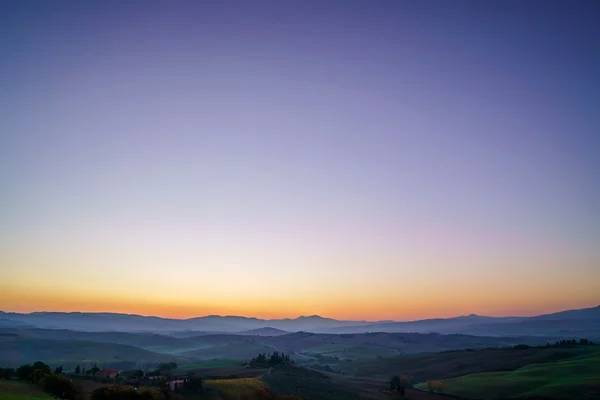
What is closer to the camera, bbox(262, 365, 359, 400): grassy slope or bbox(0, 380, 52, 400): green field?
bbox(0, 380, 52, 400): green field

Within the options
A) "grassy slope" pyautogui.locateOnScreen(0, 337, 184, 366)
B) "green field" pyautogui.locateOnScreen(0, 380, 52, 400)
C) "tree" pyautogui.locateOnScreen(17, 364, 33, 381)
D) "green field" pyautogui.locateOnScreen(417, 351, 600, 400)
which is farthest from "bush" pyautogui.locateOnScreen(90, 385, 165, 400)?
"grassy slope" pyautogui.locateOnScreen(0, 337, 184, 366)

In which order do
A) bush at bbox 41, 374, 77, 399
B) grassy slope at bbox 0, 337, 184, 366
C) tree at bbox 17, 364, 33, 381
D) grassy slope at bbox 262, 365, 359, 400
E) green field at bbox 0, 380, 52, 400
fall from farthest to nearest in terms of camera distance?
grassy slope at bbox 0, 337, 184, 366, grassy slope at bbox 262, 365, 359, 400, tree at bbox 17, 364, 33, 381, bush at bbox 41, 374, 77, 399, green field at bbox 0, 380, 52, 400

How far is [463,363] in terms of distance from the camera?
110 meters

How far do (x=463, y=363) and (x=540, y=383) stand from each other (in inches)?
1678

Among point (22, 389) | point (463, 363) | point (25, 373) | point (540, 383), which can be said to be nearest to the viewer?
point (22, 389)

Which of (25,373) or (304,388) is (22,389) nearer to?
(25,373)

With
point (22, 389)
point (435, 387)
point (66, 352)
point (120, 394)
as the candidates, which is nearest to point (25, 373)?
point (22, 389)

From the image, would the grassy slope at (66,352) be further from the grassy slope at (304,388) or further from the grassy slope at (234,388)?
the grassy slope at (234,388)

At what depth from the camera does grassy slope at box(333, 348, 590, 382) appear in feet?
326

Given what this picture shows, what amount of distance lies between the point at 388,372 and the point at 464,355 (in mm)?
21941

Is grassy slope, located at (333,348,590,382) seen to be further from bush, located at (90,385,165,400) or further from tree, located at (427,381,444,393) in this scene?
bush, located at (90,385,165,400)

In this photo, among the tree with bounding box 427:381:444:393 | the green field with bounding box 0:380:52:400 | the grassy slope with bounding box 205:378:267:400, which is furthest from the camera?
the tree with bounding box 427:381:444:393

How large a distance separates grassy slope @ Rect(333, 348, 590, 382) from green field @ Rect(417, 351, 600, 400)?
1447cm

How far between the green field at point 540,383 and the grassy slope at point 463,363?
14.5 m
